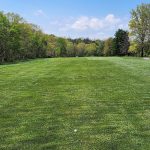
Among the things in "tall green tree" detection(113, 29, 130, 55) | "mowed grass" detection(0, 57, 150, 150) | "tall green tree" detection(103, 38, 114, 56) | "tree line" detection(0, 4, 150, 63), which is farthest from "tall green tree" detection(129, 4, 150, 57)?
"mowed grass" detection(0, 57, 150, 150)

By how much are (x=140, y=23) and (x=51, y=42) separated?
44.8m

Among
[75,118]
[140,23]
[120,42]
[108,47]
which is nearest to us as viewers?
[75,118]

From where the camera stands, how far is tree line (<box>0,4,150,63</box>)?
61156 millimetres

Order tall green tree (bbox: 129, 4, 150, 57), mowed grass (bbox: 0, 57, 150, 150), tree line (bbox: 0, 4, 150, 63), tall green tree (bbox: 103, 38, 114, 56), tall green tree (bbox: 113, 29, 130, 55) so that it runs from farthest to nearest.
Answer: tall green tree (bbox: 103, 38, 114, 56) < tall green tree (bbox: 113, 29, 130, 55) < tall green tree (bbox: 129, 4, 150, 57) < tree line (bbox: 0, 4, 150, 63) < mowed grass (bbox: 0, 57, 150, 150)

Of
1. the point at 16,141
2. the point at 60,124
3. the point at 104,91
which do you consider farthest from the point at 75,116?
the point at 104,91

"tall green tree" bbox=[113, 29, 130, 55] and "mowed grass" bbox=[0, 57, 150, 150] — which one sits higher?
"mowed grass" bbox=[0, 57, 150, 150]

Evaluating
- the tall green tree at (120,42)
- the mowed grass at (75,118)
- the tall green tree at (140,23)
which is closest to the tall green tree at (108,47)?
the tall green tree at (120,42)

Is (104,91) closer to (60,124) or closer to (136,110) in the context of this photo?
(136,110)

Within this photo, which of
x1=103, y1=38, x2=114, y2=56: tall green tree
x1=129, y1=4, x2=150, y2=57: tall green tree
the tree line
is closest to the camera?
the tree line

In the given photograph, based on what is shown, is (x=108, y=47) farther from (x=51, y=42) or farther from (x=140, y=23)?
(x=140, y=23)

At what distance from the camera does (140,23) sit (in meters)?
81.4

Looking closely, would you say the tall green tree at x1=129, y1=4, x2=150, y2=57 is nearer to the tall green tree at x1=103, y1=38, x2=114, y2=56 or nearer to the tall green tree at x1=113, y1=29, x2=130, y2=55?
the tall green tree at x1=113, y1=29, x2=130, y2=55

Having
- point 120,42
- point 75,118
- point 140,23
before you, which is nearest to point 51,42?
point 120,42

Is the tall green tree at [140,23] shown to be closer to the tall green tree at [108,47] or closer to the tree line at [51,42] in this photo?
the tree line at [51,42]
